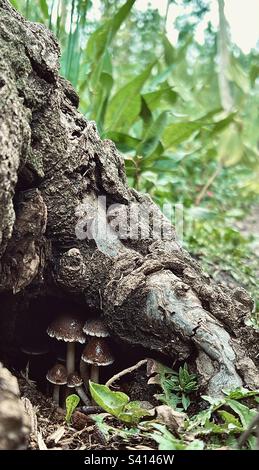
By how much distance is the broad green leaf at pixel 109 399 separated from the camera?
6.26 feet

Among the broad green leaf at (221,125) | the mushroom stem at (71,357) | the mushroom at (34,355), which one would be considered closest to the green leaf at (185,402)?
the mushroom stem at (71,357)

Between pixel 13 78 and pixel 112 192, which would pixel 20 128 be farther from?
pixel 112 192

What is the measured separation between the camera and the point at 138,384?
2301 millimetres

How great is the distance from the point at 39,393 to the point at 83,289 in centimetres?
55

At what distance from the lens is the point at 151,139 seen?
168 inches

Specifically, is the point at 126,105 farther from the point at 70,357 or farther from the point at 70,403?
the point at 70,403

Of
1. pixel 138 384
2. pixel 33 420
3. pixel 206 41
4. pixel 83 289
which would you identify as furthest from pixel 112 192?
pixel 206 41

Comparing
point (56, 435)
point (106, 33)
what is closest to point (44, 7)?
point (106, 33)

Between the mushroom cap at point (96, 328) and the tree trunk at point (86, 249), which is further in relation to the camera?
the mushroom cap at point (96, 328)

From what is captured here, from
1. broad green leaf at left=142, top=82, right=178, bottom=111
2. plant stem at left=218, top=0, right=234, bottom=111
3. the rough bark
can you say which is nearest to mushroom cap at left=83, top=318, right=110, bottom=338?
the rough bark

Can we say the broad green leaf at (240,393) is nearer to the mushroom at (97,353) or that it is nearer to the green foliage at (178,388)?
the green foliage at (178,388)

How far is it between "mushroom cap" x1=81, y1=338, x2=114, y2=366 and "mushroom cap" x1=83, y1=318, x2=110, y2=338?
2.3 inches

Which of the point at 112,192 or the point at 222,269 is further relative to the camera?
the point at 222,269

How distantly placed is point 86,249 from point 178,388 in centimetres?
76
